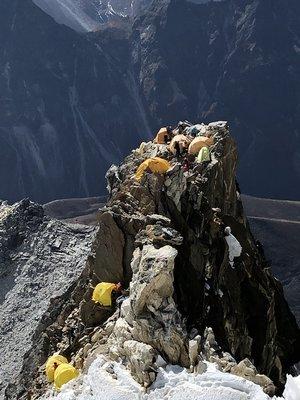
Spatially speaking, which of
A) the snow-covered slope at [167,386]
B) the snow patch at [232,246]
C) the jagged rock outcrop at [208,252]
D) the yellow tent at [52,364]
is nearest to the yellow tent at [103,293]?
the jagged rock outcrop at [208,252]

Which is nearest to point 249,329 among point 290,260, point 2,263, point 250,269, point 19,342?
point 250,269

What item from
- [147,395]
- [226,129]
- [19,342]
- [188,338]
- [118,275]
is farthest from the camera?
[19,342]

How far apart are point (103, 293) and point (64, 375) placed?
434cm

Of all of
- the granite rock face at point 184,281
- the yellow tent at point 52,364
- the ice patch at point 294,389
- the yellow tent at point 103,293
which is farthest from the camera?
the yellow tent at point 103,293

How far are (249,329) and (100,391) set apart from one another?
13983 mm

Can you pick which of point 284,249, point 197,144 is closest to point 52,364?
point 197,144

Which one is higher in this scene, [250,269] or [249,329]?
[250,269]

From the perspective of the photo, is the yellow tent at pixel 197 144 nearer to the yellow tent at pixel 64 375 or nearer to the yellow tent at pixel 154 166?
the yellow tent at pixel 154 166

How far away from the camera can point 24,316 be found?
62.5 meters

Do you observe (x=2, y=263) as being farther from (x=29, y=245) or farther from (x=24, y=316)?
(x=24, y=316)

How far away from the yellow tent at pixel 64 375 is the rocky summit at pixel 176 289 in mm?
429

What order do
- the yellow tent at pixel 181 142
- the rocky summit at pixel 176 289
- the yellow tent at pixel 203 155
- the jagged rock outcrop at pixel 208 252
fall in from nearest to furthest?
the rocky summit at pixel 176 289
the jagged rock outcrop at pixel 208 252
the yellow tent at pixel 203 155
the yellow tent at pixel 181 142

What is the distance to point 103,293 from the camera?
3084 cm

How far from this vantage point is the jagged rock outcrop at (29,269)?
58.3 meters
